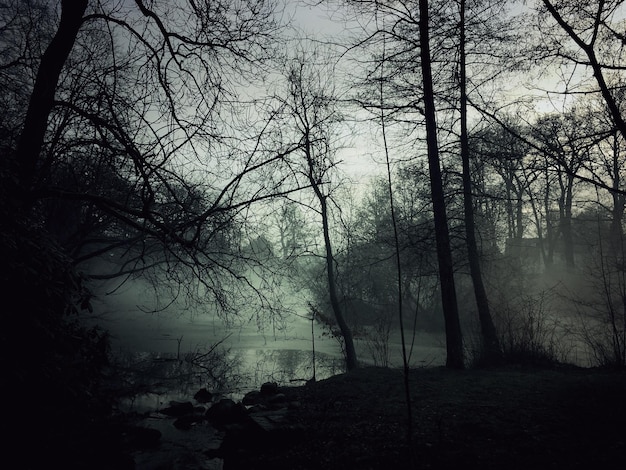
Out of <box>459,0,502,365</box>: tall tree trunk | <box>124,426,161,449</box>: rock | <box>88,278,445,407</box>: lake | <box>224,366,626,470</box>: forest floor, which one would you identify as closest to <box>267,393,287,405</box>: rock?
<box>224,366,626,470</box>: forest floor

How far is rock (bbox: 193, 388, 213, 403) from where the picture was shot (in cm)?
941

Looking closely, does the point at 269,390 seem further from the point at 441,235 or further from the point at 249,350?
the point at 249,350

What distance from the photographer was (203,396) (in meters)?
9.55

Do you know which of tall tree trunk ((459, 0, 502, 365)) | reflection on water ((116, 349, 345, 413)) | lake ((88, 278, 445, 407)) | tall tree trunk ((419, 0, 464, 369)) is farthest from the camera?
lake ((88, 278, 445, 407))

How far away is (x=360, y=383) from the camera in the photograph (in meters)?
7.98

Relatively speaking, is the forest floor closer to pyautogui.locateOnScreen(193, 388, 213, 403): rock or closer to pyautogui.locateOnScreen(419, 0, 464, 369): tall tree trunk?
pyautogui.locateOnScreen(419, 0, 464, 369): tall tree trunk

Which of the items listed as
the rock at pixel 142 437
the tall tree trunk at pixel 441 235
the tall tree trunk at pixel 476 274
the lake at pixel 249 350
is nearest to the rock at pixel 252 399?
the lake at pixel 249 350

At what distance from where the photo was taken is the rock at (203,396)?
9414 millimetres

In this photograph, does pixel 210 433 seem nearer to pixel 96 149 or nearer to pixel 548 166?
pixel 96 149

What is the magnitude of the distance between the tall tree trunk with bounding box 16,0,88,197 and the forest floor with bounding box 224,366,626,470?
4353 mm

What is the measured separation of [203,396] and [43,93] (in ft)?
25.4

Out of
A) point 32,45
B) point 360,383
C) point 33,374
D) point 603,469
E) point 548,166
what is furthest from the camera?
point 360,383

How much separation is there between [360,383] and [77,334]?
571 cm

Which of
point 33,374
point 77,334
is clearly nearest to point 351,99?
point 77,334
